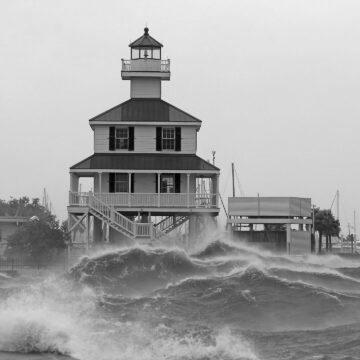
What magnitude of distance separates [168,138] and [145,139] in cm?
137

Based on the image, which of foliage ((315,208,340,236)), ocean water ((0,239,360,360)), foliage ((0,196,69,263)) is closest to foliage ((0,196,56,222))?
foliage ((315,208,340,236))

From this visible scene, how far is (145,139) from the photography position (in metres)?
50.3

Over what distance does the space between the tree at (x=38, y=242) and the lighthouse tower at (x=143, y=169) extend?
1.76 m

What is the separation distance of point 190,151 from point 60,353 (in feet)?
98.3

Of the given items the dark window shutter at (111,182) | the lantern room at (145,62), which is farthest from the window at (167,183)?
the lantern room at (145,62)

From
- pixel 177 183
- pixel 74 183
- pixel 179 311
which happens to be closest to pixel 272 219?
pixel 177 183

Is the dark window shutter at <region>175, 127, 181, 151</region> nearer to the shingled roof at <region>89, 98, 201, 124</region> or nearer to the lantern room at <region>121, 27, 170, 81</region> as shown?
the shingled roof at <region>89, 98, 201, 124</region>

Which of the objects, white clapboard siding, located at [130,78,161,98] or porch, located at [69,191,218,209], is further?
white clapboard siding, located at [130,78,161,98]

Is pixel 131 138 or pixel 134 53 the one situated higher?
pixel 134 53

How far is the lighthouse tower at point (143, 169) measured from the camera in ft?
158

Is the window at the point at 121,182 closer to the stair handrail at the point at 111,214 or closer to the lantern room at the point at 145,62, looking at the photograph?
the stair handrail at the point at 111,214

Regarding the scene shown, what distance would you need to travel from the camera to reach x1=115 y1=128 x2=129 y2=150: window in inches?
1980

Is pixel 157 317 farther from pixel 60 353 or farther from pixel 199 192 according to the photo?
pixel 199 192

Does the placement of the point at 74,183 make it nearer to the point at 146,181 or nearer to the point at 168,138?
the point at 146,181
